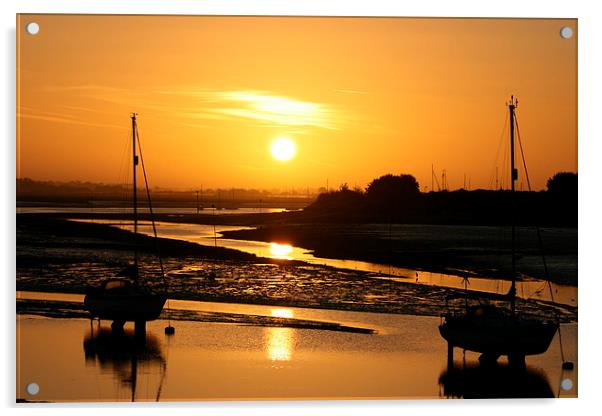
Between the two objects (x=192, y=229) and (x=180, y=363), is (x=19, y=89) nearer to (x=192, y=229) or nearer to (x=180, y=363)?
(x=180, y=363)

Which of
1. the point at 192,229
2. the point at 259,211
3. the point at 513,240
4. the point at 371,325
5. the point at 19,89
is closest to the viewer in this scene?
the point at 19,89

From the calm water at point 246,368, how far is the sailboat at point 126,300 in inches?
3.6

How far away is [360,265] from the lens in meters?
7.57

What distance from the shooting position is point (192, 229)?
866 cm

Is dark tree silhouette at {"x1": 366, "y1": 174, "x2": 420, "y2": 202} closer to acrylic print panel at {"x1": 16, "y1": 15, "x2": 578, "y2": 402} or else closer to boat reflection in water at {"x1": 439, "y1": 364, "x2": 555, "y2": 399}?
acrylic print panel at {"x1": 16, "y1": 15, "x2": 578, "y2": 402}

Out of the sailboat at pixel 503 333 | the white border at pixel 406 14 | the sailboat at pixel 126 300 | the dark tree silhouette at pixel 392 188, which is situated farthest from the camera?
A: the dark tree silhouette at pixel 392 188

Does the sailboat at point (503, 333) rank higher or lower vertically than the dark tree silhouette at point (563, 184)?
lower

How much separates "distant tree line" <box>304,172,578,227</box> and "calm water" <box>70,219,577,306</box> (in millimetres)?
423

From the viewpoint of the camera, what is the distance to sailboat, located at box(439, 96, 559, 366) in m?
6.08

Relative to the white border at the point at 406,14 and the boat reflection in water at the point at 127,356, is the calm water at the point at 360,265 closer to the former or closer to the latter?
the white border at the point at 406,14

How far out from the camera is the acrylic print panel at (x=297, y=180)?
5879 mm

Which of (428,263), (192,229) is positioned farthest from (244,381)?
(192,229)

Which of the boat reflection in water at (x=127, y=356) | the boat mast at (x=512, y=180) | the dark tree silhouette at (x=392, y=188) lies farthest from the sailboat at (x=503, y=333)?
the boat reflection in water at (x=127, y=356)

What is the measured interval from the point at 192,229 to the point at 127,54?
2931mm
